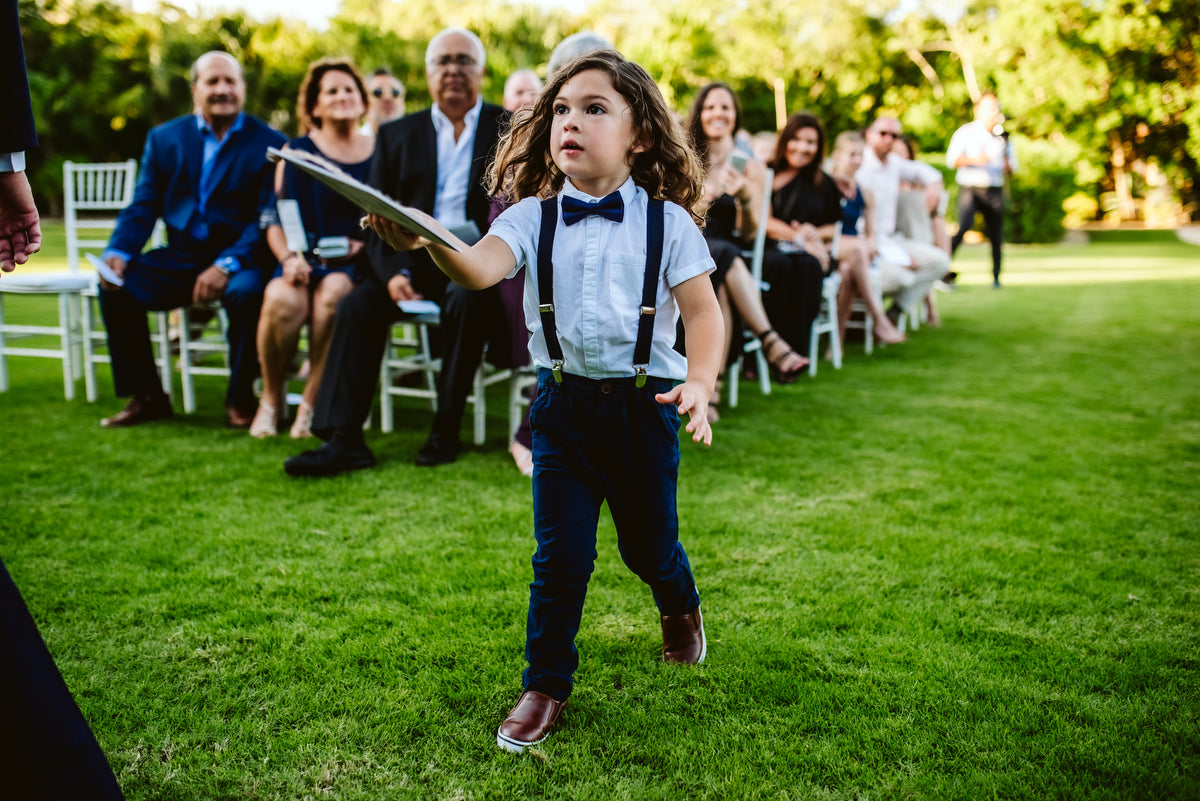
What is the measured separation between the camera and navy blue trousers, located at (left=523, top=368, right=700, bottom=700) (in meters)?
2.14

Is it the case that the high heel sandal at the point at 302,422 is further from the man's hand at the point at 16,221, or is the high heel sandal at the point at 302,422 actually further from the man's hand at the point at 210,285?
the man's hand at the point at 16,221

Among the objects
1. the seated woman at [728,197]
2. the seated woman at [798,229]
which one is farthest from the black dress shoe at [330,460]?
the seated woman at [798,229]

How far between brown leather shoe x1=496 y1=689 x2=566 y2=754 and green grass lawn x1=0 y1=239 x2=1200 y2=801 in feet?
0.13

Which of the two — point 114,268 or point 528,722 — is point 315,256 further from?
point 528,722

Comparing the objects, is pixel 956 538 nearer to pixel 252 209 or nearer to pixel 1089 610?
pixel 1089 610

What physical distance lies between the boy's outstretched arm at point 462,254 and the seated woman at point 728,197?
3.15 meters

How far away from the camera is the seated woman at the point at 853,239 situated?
760 centimetres

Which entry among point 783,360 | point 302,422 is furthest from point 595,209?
point 302,422

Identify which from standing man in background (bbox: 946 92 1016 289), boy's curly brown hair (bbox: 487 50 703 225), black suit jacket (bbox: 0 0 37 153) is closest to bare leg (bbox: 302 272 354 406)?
boy's curly brown hair (bbox: 487 50 703 225)

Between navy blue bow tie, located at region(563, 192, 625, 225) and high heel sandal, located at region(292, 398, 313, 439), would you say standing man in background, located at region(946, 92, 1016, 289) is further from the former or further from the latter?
navy blue bow tie, located at region(563, 192, 625, 225)

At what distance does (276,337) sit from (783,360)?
2.73m

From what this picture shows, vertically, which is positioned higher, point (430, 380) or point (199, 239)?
point (199, 239)

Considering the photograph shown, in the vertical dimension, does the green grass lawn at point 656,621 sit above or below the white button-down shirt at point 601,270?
below

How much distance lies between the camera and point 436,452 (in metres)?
4.52
